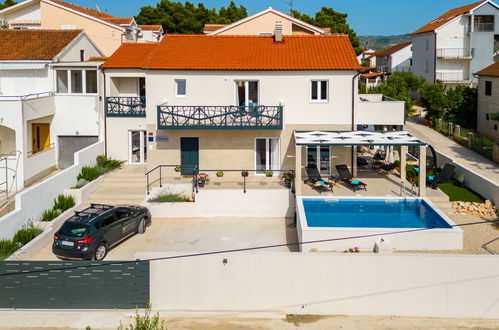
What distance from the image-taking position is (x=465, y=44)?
177 feet

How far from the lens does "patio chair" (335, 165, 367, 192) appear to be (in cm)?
2614

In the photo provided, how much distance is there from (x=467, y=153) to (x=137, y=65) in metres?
22.0

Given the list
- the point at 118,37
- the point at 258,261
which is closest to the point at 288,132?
the point at 258,261

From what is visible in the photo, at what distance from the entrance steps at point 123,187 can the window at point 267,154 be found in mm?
6418

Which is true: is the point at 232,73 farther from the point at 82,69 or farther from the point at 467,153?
the point at 467,153

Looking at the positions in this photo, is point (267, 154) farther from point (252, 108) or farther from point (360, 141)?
point (360, 141)

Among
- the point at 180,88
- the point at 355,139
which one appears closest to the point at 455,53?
the point at 355,139

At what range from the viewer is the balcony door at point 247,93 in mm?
29000

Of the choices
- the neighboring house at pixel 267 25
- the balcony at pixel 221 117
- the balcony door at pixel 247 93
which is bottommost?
the balcony at pixel 221 117

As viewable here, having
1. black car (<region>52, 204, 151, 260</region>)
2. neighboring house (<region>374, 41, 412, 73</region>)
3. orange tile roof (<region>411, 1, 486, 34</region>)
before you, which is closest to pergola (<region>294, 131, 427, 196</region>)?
black car (<region>52, 204, 151, 260</region>)

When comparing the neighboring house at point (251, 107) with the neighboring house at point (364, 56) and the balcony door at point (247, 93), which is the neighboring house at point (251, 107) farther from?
the neighboring house at point (364, 56)

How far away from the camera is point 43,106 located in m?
30.6

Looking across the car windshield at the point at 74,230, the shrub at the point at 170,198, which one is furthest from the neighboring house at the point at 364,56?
the car windshield at the point at 74,230

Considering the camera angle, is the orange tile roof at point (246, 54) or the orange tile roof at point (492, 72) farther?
the orange tile roof at point (492, 72)
